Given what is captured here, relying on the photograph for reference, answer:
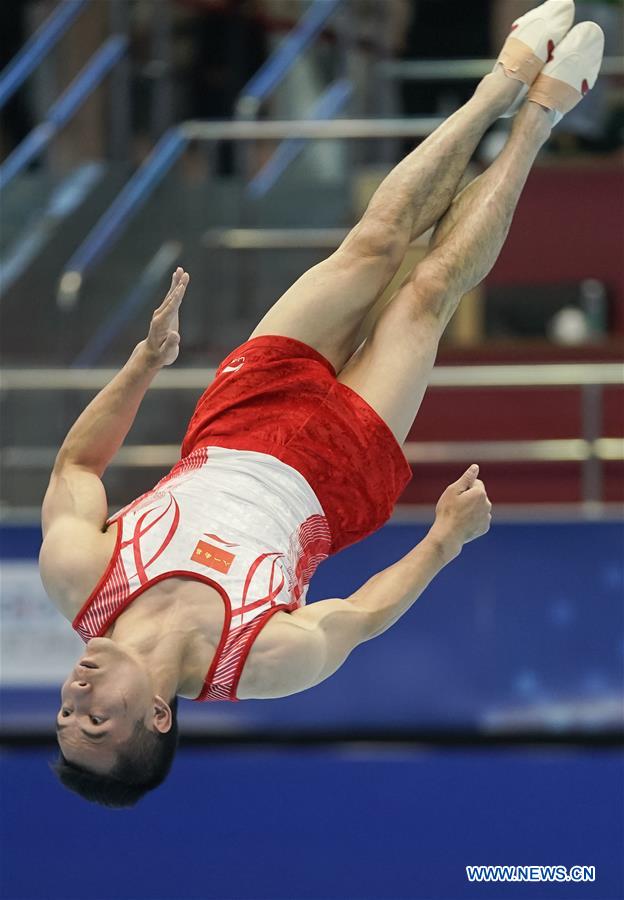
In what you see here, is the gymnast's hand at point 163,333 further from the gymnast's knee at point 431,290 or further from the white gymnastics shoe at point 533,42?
the white gymnastics shoe at point 533,42

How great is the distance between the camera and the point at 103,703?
12.2 feet

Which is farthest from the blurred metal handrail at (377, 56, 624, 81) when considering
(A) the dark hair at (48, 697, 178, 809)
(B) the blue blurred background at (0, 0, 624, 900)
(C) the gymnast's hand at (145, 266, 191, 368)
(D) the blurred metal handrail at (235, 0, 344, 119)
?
(A) the dark hair at (48, 697, 178, 809)

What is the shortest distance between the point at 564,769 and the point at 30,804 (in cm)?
211

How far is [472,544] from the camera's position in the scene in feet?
19.8

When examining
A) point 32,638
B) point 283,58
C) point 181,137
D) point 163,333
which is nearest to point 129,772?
point 163,333

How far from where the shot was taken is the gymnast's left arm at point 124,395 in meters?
4.04

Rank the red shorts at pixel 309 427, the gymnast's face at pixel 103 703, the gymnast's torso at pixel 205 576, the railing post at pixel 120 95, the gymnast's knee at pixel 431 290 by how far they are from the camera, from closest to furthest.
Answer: the gymnast's face at pixel 103 703
the gymnast's torso at pixel 205 576
the red shorts at pixel 309 427
the gymnast's knee at pixel 431 290
the railing post at pixel 120 95

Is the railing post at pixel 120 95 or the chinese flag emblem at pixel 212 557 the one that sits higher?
the railing post at pixel 120 95

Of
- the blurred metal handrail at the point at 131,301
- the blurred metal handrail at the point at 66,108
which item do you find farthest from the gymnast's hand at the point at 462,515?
the blurred metal handrail at the point at 66,108

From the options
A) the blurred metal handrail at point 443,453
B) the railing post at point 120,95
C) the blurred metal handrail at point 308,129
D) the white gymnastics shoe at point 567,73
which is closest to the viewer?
the white gymnastics shoe at point 567,73

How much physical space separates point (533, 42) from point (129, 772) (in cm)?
247

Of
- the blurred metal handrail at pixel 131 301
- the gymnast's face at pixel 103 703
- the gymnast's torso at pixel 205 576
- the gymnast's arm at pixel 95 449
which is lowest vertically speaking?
the gymnast's face at pixel 103 703

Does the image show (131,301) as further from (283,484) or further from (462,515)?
(462,515)

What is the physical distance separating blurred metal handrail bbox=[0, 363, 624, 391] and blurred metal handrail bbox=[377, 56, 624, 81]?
221 cm
